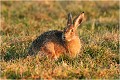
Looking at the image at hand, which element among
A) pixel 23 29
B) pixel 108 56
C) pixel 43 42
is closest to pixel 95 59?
pixel 108 56

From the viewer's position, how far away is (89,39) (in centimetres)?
870

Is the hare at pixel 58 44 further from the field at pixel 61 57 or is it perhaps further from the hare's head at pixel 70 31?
the field at pixel 61 57

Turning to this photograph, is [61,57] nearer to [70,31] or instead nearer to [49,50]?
[49,50]

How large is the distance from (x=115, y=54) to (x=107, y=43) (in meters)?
0.61

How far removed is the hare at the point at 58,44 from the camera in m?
7.31

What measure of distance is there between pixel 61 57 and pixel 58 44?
0.24 metres

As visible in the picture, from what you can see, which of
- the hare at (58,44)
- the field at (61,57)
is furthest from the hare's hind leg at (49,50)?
the field at (61,57)

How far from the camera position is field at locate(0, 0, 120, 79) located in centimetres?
637

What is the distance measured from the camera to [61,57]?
732 cm

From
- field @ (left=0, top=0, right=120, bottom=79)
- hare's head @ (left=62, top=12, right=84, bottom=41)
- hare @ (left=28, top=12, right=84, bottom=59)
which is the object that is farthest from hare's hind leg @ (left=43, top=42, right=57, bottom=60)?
hare's head @ (left=62, top=12, right=84, bottom=41)

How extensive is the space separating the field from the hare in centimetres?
13

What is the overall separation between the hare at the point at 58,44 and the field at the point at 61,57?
0.44 ft

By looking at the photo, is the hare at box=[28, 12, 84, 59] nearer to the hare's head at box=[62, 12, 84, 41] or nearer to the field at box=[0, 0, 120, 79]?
the hare's head at box=[62, 12, 84, 41]

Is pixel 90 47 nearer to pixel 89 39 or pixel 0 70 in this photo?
pixel 89 39
